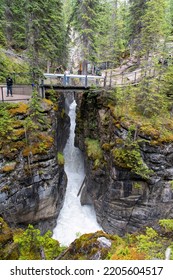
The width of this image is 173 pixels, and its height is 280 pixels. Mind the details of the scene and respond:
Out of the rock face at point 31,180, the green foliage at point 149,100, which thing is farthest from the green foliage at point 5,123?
the green foliage at point 149,100

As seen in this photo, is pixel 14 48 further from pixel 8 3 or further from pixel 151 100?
pixel 151 100

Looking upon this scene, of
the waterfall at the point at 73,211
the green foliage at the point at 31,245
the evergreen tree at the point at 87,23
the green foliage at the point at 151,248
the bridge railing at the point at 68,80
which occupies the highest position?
the evergreen tree at the point at 87,23

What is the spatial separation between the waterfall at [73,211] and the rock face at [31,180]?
1.64 meters

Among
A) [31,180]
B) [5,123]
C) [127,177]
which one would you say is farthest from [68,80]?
[127,177]

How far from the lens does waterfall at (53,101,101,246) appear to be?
15918 mm

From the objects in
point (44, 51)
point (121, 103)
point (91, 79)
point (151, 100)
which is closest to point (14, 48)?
point (44, 51)

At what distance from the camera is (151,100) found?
15117mm

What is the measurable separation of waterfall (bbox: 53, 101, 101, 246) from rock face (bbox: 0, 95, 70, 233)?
164 cm

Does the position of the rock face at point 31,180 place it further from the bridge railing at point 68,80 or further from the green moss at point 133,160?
the green moss at point 133,160

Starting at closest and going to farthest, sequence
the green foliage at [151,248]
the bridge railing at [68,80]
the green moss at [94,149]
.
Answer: the green foliage at [151,248] → the green moss at [94,149] → the bridge railing at [68,80]

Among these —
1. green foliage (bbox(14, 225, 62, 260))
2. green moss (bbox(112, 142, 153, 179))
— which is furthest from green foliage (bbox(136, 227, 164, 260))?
green moss (bbox(112, 142, 153, 179))

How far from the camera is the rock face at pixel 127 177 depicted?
45.3 ft

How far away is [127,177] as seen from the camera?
14328 millimetres

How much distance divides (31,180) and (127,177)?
6.46 meters
